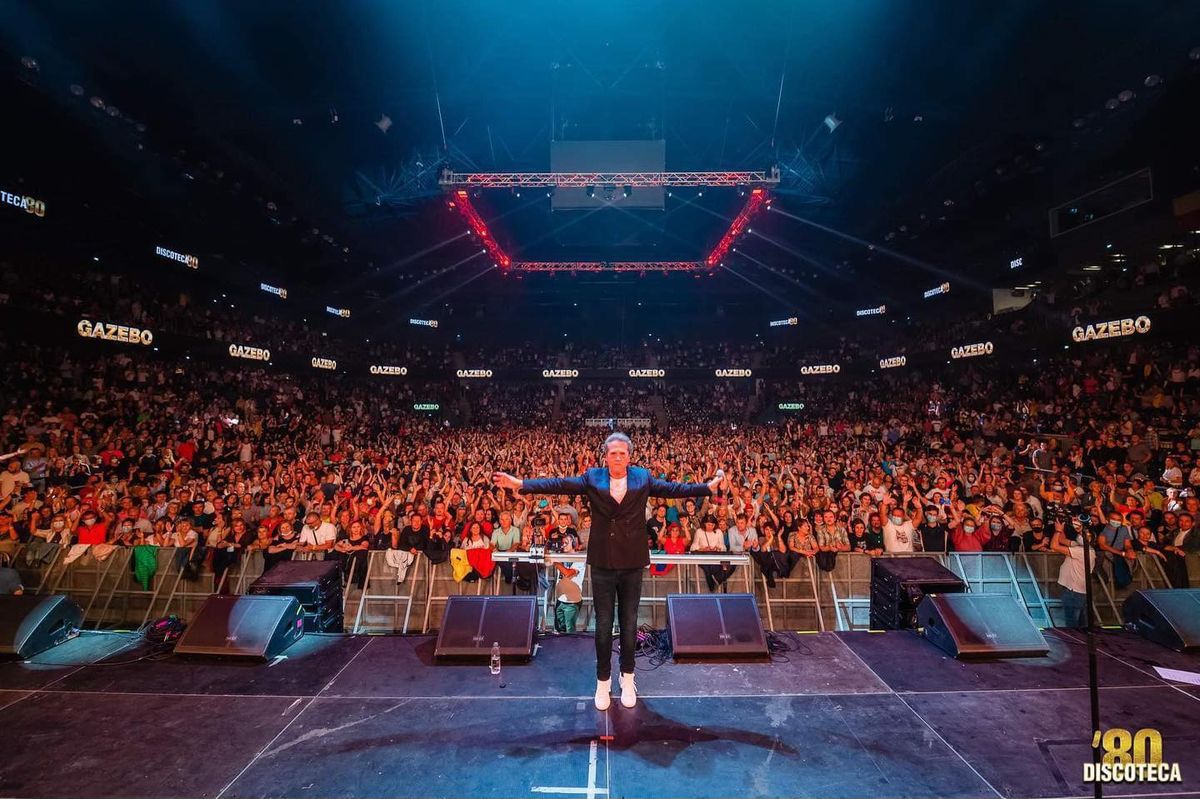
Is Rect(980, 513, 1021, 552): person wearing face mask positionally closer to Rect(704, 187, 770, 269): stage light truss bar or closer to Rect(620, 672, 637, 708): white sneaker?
Rect(620, 672, 637, 708): white sneaker

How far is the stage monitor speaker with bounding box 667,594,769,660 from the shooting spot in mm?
4141

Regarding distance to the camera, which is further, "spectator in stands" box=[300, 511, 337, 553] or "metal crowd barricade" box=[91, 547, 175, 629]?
"spectator in stands" box=[300, 511, 337, 553]

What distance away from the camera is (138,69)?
10.5 meters

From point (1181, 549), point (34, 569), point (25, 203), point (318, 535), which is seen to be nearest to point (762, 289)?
point (1181, 549)

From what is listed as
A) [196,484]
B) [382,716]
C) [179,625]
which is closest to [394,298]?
[196,484]

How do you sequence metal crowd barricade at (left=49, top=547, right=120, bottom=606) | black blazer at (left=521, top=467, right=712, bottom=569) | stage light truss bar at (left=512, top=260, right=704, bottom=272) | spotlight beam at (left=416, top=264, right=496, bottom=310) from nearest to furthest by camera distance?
1. black blazer at (left=521, top=467, right=712, bottom=569)
2. metal crowd barricade at (left=49, top=547, right=120, bottom=606)
3. stage light truss bar at (left=512, top=260, right=704, bottom=272)
4. spotlight beam at (left=416, top=264, right=496, bottom=310)

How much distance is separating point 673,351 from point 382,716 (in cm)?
3043

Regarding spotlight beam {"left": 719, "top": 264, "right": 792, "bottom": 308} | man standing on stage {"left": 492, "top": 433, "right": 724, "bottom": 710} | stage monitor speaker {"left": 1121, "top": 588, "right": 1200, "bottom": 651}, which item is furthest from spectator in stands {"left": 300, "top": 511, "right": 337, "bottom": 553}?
spotlight beam {"left": 719, "top": 264, "right": 792, "bottom": 308}

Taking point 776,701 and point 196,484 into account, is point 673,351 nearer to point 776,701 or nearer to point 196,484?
point 196,484

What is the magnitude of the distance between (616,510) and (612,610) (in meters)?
0.63

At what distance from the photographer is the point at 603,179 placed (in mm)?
14547

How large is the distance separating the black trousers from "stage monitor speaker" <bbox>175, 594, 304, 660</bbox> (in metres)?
2.70

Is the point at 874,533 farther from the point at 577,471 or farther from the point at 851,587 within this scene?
the point at 577,471

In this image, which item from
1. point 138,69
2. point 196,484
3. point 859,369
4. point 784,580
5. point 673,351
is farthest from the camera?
point 673,351
